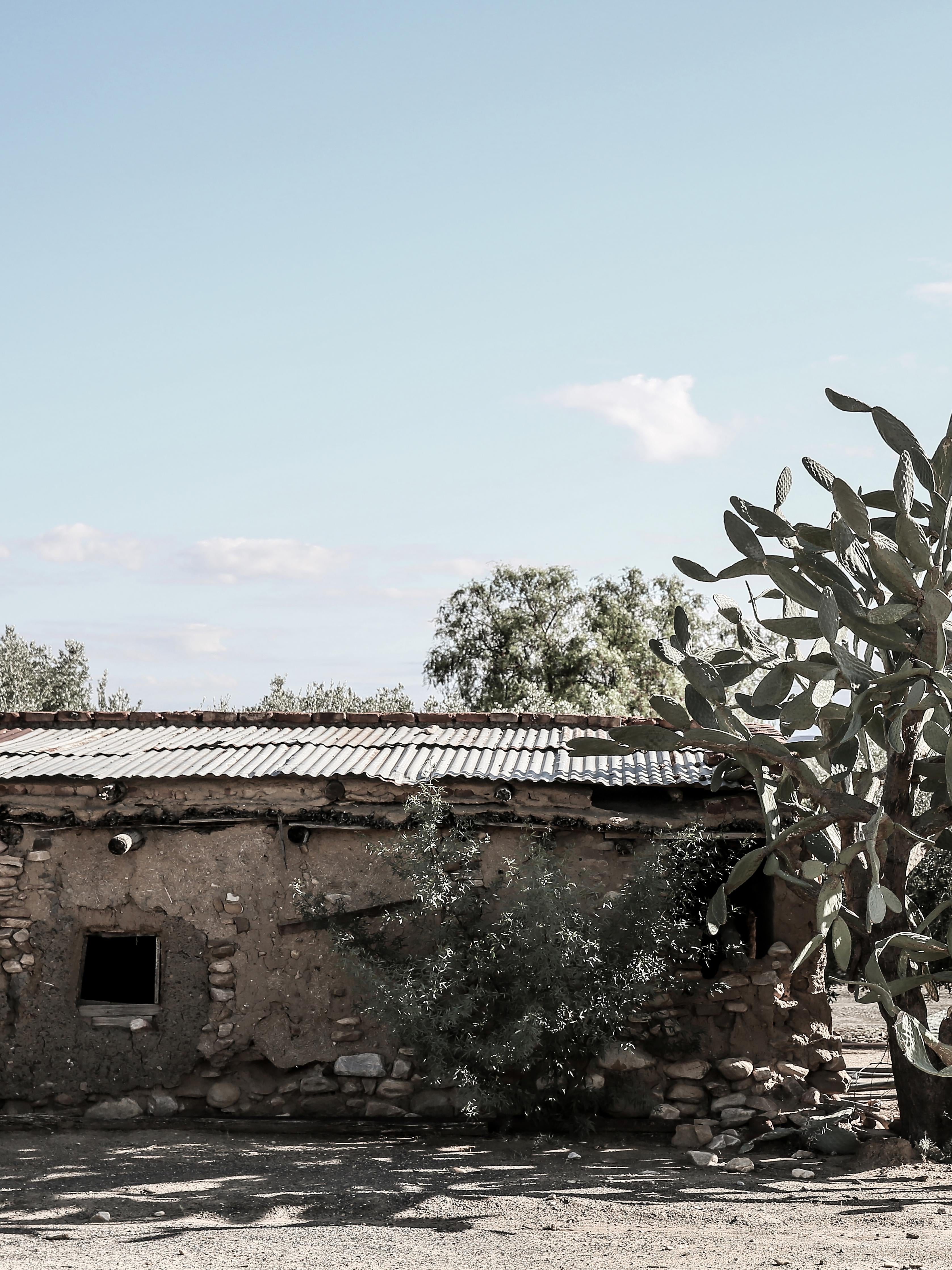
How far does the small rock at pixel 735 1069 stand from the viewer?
7.62 meters

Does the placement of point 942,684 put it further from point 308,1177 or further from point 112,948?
point 112,948

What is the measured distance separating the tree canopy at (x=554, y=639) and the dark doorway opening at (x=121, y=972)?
16137 mm

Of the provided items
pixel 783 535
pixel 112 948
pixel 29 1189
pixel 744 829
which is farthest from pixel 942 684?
pixel 112 948

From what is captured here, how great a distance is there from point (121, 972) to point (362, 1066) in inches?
112

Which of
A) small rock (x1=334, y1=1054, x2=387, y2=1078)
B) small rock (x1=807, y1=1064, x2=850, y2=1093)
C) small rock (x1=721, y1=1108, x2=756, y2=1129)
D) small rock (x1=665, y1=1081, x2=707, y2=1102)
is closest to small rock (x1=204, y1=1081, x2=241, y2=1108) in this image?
small rock (x1=334, y1=1054, x2=387, y2=1078)

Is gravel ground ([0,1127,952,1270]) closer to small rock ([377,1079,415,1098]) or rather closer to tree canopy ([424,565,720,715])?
small rock ([377,1079,415,1098])

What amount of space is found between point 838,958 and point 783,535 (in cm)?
249

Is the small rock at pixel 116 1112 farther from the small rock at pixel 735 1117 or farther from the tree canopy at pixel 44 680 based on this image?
the tree canopy at pixel 44 680

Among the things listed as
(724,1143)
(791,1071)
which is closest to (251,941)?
(724,1143)

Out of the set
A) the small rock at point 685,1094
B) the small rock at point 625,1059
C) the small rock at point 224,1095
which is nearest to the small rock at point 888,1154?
the small rock at point 685,1094

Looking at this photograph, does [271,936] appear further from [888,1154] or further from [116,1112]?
[888,1154]

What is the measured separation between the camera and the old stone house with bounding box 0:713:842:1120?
25.5 feet

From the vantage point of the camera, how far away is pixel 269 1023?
789 cm

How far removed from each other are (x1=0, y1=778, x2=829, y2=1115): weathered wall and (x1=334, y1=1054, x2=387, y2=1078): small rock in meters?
0.01
